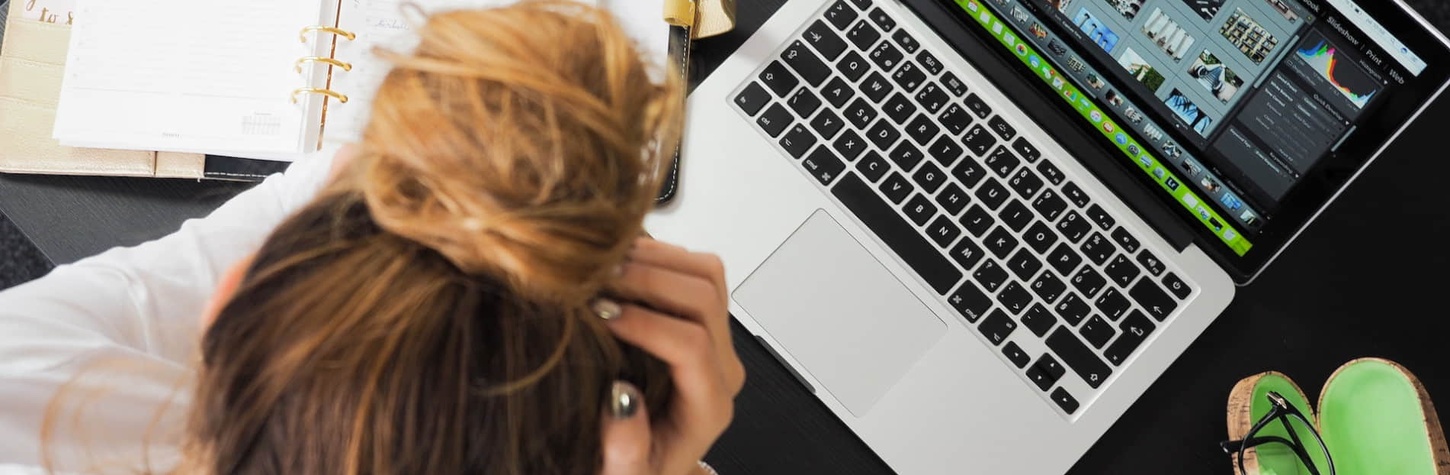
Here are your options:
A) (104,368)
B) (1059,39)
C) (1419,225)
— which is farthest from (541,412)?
(1419,225)

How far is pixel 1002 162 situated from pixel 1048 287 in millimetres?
A: 92

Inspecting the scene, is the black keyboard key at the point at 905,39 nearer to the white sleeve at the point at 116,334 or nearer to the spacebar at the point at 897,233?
the spacebar at the point at 897,233

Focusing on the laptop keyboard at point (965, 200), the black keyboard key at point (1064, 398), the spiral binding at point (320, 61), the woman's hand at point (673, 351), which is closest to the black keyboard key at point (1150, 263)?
the laptop keyboard at point (965, 200)

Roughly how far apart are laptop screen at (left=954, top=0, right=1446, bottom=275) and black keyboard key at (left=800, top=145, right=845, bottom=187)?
13 centimetres

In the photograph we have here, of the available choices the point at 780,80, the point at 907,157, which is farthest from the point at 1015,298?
the point at 780,80

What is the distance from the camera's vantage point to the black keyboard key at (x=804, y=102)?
66 centimetres

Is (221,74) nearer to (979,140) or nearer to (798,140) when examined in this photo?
(798,140)

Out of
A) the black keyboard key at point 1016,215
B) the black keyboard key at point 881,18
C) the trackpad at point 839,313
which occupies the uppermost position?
the black keyboard key at point 881,18

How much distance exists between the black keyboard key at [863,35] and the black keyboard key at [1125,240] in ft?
0.70

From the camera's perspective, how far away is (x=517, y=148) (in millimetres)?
273

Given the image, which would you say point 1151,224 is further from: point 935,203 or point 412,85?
point 412,85

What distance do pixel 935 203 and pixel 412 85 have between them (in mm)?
440

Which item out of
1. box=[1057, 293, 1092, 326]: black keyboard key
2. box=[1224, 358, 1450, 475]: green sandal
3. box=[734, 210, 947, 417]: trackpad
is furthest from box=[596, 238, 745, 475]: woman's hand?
box=[1224, 358, 1450, 475]: green sandal

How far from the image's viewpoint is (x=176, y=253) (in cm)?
53
